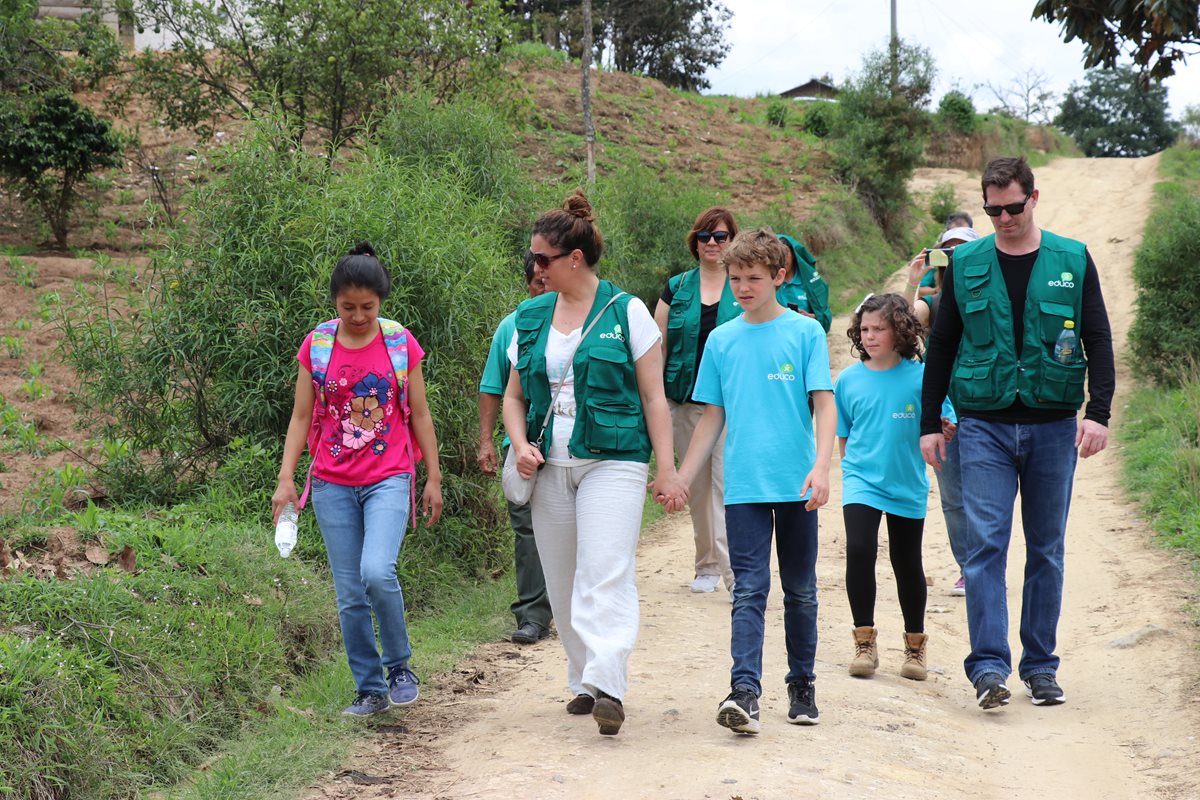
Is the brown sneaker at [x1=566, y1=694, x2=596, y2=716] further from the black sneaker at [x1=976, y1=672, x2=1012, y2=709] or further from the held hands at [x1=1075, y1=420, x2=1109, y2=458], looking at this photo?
the held hands at [x1=1075, y1=420, x2=1109, y2=458]

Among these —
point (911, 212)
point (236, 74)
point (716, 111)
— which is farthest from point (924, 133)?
point (236, 74)

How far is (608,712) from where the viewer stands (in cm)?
438

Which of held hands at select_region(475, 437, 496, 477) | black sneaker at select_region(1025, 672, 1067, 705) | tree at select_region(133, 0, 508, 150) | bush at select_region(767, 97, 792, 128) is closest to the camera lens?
→ black sneaker at select_region(1025, 672, 1067, 705)

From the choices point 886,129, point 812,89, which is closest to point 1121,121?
point 812,89

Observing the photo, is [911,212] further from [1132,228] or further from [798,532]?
[798,532]

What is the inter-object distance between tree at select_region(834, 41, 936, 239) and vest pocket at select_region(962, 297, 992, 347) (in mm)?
22773

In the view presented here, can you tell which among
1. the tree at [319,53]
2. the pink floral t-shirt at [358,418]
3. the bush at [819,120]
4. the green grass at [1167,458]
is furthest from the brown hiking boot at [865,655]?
the bush at [819,120]

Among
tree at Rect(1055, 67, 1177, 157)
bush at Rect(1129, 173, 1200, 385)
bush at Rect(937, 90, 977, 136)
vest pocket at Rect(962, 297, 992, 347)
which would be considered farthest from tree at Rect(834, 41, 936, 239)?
tree at Rect(1055, 67, 1177, 157)

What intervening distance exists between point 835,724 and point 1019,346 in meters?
1.74

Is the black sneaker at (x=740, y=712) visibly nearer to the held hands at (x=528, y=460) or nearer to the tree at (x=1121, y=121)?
the held hands at (x=528, y=460)

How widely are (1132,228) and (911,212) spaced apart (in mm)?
5298

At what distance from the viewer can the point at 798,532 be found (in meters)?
4.57

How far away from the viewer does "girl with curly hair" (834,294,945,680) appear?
5.46 meters

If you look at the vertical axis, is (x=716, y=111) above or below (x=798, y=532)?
above
